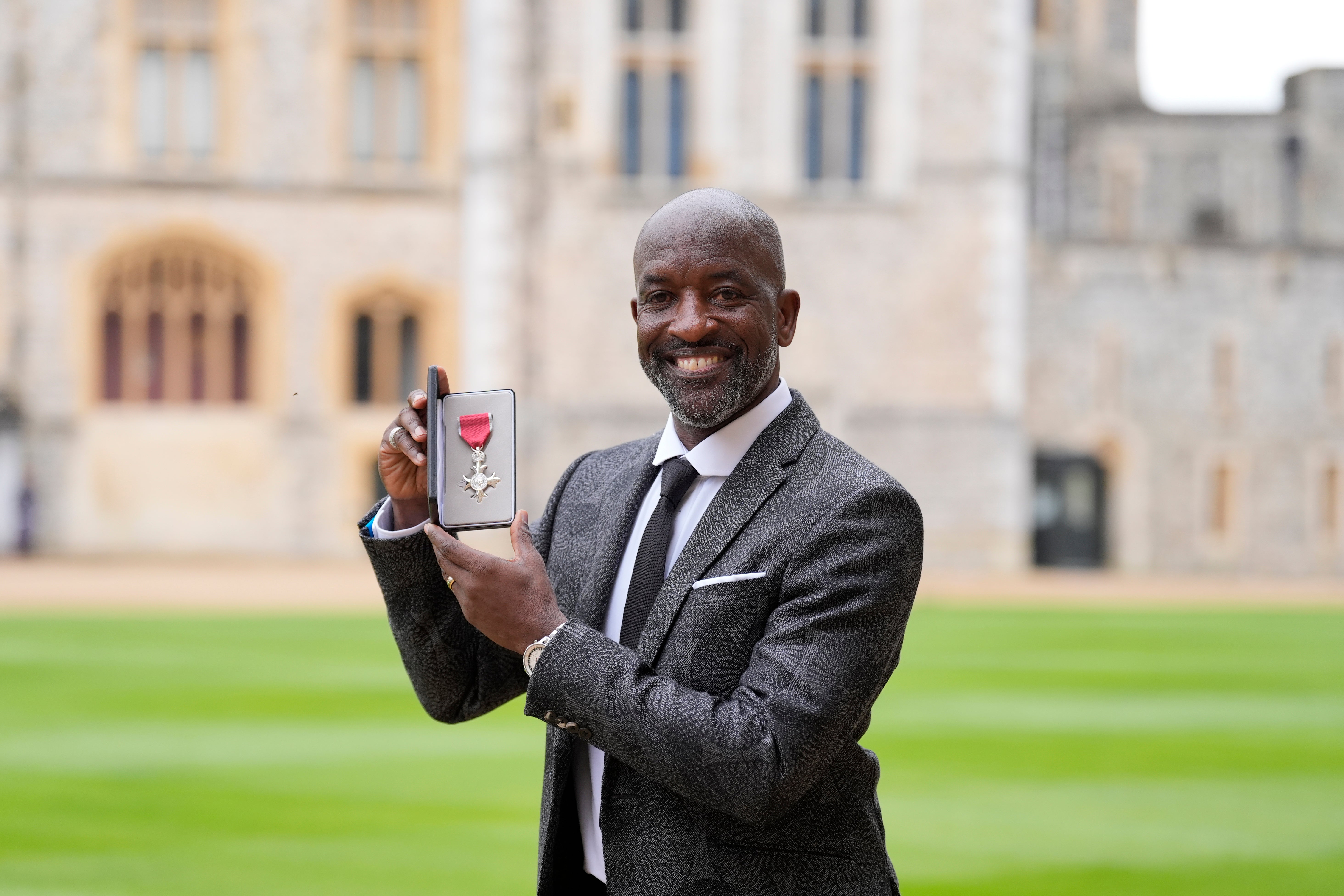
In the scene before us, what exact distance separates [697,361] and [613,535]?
31 cm

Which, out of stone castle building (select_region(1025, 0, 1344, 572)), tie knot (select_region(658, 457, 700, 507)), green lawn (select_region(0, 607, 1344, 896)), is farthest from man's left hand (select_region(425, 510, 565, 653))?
stone castle building (select_region(1025, 0, 1344, 572))

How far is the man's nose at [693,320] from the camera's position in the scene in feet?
7.26

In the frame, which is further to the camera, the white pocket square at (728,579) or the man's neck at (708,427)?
the man's neck at (708,427)

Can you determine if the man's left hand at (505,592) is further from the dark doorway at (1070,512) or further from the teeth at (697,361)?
the dark doorway at (1070,512)

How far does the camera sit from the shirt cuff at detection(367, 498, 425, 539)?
A: 7.72 ft

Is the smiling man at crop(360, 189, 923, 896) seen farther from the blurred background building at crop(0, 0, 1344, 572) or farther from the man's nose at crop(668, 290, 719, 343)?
the blurred background building at crop(0, 0, 1344, 572)

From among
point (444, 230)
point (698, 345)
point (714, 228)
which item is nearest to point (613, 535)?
point (698, 345)

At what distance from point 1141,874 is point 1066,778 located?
70.7 inches

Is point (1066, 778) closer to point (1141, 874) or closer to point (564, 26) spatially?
point (1141, 874)

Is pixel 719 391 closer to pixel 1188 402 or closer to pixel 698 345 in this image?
pixel 698 345

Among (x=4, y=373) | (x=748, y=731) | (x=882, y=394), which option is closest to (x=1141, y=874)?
(x=748, y=731)

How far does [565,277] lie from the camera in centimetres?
2366

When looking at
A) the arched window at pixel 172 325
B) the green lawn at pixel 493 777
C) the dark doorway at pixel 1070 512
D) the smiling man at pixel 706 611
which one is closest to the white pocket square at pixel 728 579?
the smiling man at pixel 706 611

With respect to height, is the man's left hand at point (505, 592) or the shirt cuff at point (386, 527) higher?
the shirt cuff at point (386, 527)
